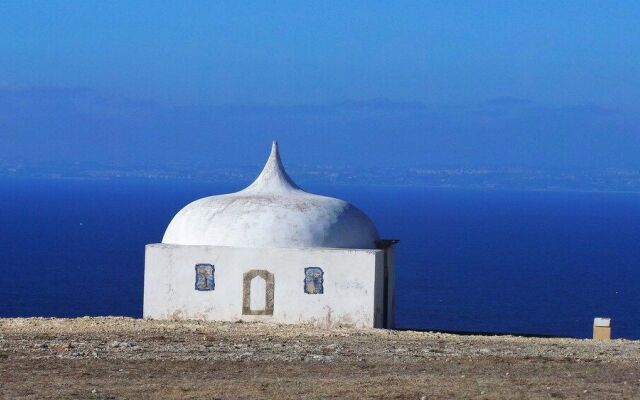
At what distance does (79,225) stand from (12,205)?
6267 centimetres

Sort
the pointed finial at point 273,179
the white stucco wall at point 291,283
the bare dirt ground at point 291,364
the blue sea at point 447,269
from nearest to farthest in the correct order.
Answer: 1. the bare dirt ground at point 291,364
2. the white stucco wall at point 291,283
3. the pointed finial at point 273,179
4. the blue sea at point 447,269

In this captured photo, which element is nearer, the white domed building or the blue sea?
the white domed building

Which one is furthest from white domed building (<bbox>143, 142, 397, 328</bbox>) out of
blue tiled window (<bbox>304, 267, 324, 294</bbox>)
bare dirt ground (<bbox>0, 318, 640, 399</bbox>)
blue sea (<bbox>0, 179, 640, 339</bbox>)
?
blue sea (<bbox>0, 179, 640, 339</bbox>)

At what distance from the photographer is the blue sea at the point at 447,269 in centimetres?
5938

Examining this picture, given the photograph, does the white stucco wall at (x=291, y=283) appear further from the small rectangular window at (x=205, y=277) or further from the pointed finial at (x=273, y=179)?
the pointed finial at (x=273, y=179)

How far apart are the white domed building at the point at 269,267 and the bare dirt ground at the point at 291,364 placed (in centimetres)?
153

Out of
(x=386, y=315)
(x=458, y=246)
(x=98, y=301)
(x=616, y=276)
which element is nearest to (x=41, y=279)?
(x=98, y=301)

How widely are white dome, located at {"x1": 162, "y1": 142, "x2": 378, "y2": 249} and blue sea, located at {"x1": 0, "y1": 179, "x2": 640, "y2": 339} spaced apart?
14616 mm

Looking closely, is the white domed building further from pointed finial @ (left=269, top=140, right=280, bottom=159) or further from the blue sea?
the blue sea

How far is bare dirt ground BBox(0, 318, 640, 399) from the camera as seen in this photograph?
16.9 meters

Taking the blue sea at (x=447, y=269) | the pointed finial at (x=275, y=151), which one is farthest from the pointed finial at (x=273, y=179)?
the blue sea at (x=447, y=269)

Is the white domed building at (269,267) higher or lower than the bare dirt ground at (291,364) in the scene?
higher

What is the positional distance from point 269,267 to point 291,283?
497mm

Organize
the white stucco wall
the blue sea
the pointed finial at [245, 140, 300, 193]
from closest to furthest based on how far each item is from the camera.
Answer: the white stucco wall < the pointed finial at [245, 140, 300, 193] < the blue sea
